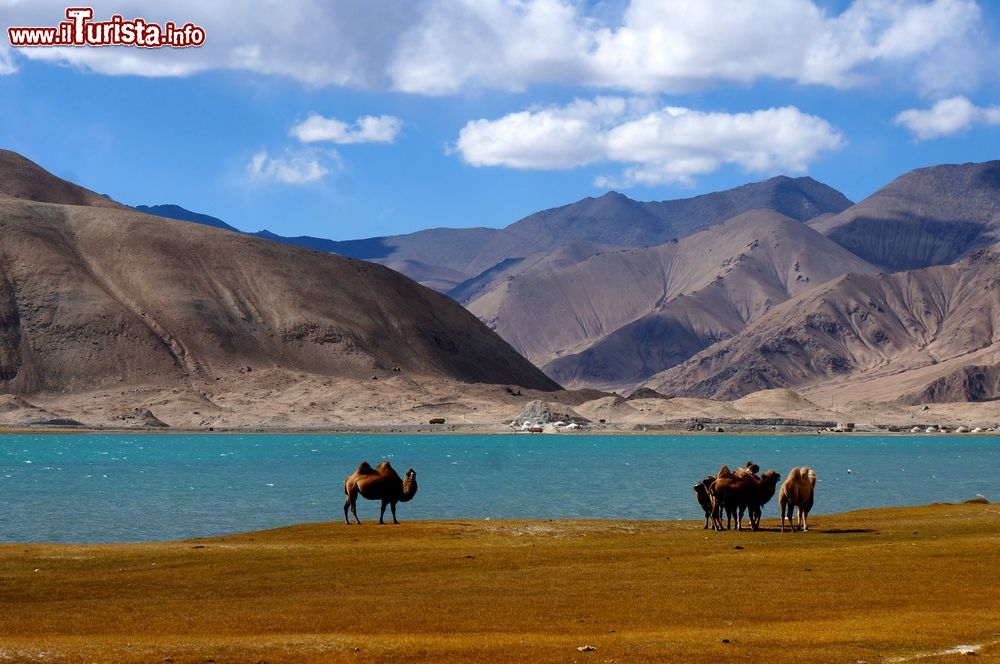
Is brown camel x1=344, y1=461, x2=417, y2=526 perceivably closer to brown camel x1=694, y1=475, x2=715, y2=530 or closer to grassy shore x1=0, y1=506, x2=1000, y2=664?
grassy shore x1=0, y1=506, x2=1000, y2=664

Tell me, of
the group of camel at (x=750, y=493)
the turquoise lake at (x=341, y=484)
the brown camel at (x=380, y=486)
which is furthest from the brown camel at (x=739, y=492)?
the turquoise lake at (x=341, y=484)

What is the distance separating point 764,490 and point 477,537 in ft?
27.2

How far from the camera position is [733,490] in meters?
34.3

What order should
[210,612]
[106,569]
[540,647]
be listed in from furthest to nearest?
[106,569] < [210,612] < [540,647]

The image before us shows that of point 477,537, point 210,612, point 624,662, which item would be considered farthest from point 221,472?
point 624,662

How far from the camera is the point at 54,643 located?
17.6m

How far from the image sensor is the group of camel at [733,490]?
34406 mm

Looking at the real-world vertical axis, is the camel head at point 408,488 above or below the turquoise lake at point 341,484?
above

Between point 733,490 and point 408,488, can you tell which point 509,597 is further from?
point 408,488

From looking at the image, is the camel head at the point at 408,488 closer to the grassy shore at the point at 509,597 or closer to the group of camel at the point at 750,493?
the grassy shore at the point at 509,597

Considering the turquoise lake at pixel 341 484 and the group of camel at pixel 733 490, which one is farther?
the turquoise lake at pixel 341 484

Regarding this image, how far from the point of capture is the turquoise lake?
2004 inches

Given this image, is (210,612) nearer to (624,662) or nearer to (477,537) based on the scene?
(624,662)

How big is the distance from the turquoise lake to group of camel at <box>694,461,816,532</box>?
1068 centimetres
